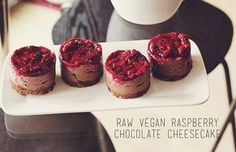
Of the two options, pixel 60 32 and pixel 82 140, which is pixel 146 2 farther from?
pixel 82 140

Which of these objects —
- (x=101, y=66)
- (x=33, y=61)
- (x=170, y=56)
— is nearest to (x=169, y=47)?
(x=170, y=56)

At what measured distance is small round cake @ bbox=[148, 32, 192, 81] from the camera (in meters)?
0.85

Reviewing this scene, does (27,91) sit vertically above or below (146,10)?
below

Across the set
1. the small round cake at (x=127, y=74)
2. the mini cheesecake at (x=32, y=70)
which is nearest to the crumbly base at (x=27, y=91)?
the mini cheesecake at (x=32, y=70)

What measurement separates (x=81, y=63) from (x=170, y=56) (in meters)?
0.16

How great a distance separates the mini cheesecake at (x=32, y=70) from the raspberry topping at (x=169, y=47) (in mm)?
182

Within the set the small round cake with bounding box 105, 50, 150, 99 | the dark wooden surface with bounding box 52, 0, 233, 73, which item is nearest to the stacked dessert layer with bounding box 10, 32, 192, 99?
the small round cake with bounding box 105, 50, 150, 99

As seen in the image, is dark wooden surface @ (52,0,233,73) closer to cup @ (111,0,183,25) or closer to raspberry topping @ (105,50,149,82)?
cup @ (111,0,183,25)

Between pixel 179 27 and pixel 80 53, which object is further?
pixel 179 27

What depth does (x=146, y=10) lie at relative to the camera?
3.18 ft

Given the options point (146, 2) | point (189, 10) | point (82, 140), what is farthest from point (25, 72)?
point (189, 10)

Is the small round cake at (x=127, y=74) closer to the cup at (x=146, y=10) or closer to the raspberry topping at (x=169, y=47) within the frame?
the raspberry topping at (x=169, y=47)

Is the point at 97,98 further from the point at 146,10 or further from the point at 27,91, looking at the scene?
the point at 146,10

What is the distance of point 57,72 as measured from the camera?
0.90 m
